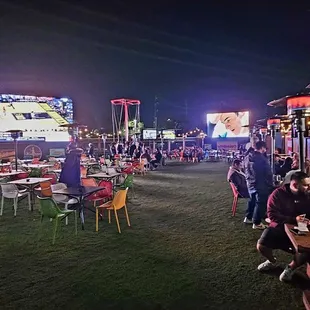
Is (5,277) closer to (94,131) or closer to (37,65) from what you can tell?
(37,65)

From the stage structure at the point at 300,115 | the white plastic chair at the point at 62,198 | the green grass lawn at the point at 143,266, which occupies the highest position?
the stage structure at the point at 300,115

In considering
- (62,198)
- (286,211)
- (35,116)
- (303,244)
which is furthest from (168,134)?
(303,244)

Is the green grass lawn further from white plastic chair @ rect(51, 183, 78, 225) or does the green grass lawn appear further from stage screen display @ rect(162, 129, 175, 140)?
stage screen display @ rect(162, 129, 175, 140)

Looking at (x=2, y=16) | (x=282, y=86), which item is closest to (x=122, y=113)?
(x=282, y=86)

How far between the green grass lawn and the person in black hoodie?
0.33 metres

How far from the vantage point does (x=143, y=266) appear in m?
3.99

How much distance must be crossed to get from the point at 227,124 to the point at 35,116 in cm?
1404

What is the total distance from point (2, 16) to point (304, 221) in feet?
33.9

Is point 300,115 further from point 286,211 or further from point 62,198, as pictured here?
point 62,198

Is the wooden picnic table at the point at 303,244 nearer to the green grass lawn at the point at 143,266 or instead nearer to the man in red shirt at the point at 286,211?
the green grass lawn at the point at 143,266

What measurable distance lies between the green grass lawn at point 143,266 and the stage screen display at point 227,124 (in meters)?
18.6

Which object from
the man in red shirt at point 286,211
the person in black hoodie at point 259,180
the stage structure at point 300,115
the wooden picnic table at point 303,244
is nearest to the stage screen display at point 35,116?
the person in black hoodie at point 259,180

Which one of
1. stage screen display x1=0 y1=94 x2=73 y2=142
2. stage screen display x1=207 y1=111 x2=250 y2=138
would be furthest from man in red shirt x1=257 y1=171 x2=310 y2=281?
stage screen display x1=207 y1=111 x2=250 y2=138

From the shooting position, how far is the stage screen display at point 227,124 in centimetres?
2415
